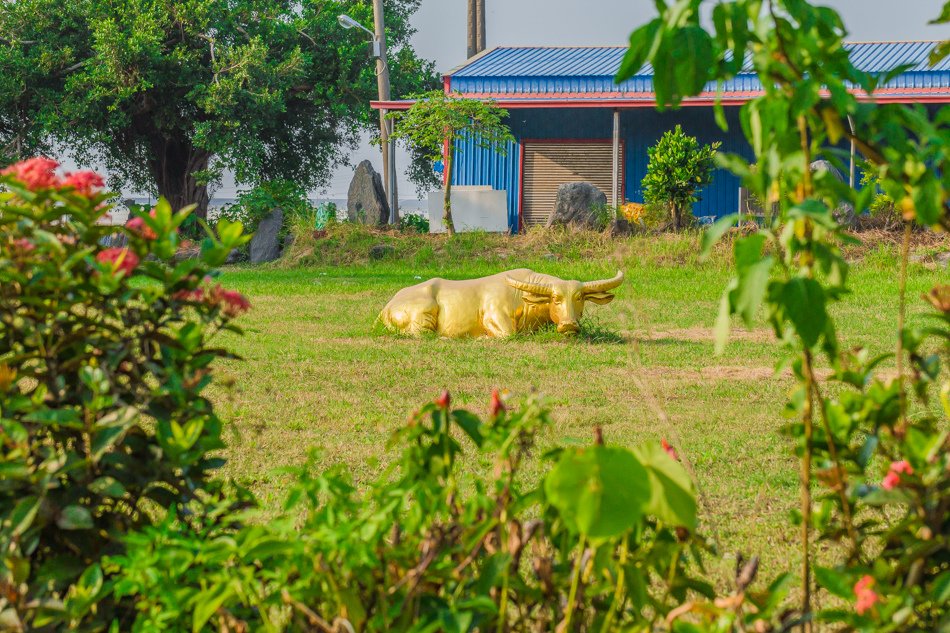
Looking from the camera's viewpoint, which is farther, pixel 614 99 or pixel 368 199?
pixel 368 199

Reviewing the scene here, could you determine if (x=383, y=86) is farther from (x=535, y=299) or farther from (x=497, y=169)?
(x=535, y=299)

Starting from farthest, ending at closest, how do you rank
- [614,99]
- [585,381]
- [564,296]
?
[614,99], [564,296], [585,381]

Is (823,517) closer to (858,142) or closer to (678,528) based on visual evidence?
(678,528)

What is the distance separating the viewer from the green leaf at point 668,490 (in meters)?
1.62

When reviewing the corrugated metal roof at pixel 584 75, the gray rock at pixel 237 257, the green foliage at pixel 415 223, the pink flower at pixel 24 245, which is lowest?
the gray rock at pixel 237 257

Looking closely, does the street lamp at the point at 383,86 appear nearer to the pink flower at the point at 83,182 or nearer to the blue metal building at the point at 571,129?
the blue metal building at the point at 571,129

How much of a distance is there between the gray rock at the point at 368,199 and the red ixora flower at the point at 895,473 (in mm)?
20433

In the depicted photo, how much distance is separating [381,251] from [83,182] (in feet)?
55.6

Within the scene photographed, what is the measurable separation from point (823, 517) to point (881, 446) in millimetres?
158

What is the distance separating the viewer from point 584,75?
2409cm

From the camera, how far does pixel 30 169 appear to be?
87.0 inches

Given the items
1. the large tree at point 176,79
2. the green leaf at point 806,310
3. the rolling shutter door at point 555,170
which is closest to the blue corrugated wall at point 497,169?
the rolling shutter door at point 555,170

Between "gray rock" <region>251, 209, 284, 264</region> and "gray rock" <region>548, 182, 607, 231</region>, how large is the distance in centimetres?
512

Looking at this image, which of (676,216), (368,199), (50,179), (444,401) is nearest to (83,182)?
(50,179)
